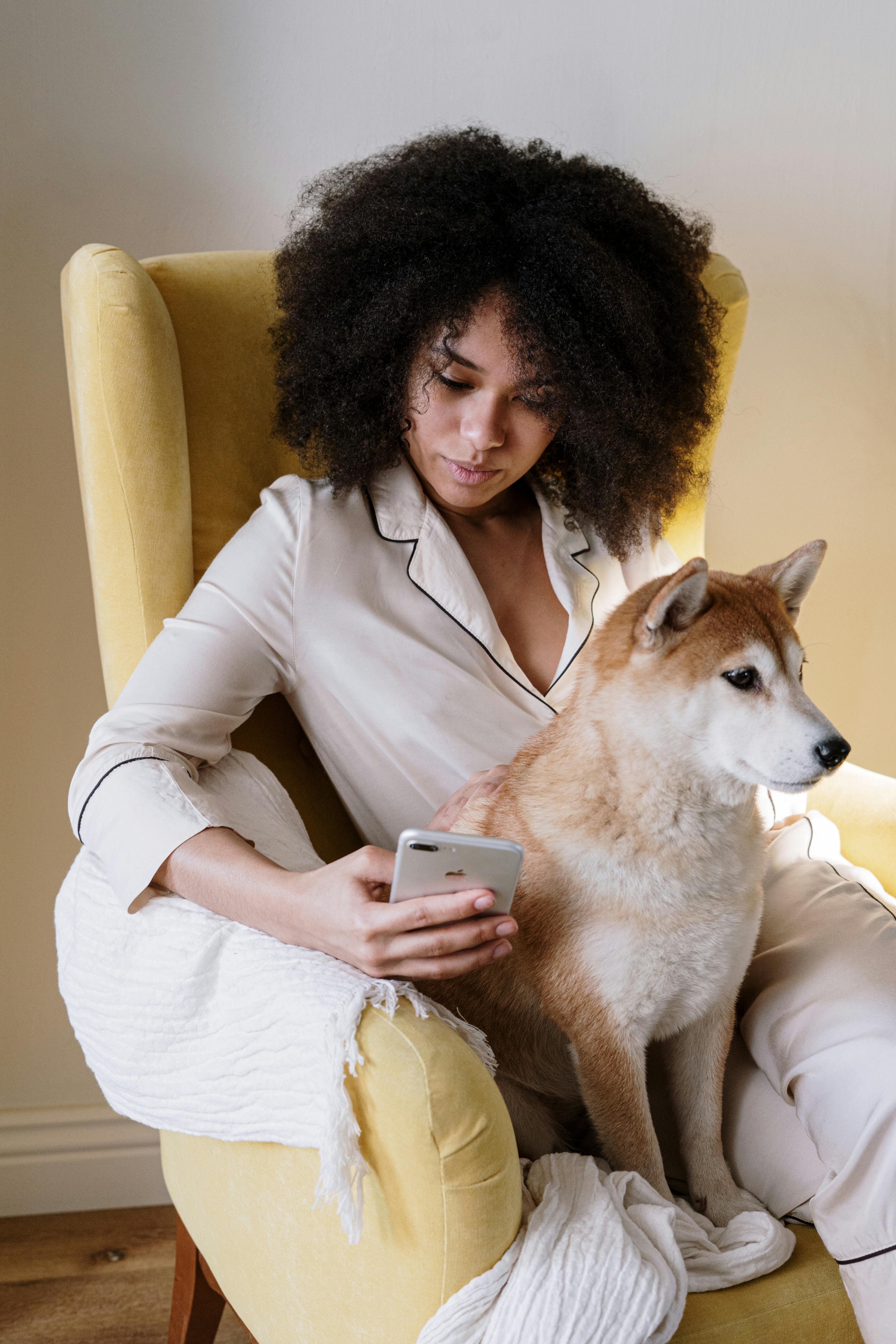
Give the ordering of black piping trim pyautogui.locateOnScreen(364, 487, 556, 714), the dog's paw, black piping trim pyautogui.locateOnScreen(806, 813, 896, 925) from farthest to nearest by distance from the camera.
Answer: black piping trim pyautogui.locateOnScreen(364, 487, 556, 714), black piping trim pyautogui.locateOnScreen(806, 813, 896, 925), the dog's paw

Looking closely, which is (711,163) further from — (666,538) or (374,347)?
(374,347)

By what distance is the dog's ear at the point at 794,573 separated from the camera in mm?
970

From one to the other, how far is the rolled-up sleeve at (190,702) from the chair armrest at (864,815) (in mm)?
754

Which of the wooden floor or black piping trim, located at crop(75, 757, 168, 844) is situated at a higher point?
black piping trim, located at crop(75, 757, 168, 844)

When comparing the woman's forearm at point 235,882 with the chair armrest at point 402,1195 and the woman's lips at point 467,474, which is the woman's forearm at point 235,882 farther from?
the woman's lips at point 467,474

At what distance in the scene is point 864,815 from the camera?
54.0 inches

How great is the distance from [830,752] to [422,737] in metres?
0.51

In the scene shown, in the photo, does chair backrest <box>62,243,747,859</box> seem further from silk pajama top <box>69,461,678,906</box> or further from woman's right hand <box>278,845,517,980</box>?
woman's right hand <box>278,845,517,980</box>

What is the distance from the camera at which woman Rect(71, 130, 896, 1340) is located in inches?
41.6

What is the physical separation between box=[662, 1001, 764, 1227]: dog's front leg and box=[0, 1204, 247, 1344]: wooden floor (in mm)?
1029

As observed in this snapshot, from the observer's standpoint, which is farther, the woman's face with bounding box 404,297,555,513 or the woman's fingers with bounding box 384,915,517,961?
the woman's face with bounding box 404,297,555,513

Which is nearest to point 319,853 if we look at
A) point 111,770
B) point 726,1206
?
point 111,770

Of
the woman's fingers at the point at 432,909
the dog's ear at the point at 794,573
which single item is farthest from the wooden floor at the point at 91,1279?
the dog's ear at the point at 794,573

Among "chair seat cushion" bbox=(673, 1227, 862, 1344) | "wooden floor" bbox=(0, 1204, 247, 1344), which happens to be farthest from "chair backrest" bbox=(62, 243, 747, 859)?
"wooden floor" bbox=(0, 1204, 247, 1344)
